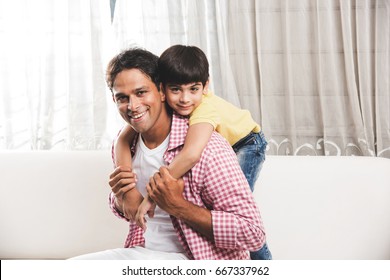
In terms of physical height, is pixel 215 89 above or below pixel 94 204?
above

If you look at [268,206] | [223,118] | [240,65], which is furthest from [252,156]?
[240,65]

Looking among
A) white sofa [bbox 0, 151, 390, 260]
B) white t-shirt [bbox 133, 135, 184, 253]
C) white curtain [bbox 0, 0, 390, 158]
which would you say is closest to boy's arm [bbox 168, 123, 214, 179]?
white t-shirt [bbox 133, 135, 184, 253]

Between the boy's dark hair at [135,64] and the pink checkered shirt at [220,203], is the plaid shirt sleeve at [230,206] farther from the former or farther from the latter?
the boy's dark hair at [135,64]

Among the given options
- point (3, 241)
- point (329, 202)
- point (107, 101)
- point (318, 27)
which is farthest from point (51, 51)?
point (329, 202)

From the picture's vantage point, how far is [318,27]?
242cm

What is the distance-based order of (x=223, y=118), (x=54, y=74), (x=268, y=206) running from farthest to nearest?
A: (x=54, y=74) → (x=268, y=206) → (x=223, y=118)

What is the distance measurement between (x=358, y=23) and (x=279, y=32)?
0.31 meters

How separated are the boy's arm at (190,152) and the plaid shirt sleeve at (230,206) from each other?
1.4 inches

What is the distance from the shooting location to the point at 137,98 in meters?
1.53

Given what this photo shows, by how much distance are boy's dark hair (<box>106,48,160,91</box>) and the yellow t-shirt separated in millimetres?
138

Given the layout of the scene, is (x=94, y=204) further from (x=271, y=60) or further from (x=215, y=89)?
(x=271, y=60)

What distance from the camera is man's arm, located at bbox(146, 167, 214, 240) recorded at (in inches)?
57.6

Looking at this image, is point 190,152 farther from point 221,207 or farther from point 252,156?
point 252,156

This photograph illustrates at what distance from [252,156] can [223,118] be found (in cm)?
17
